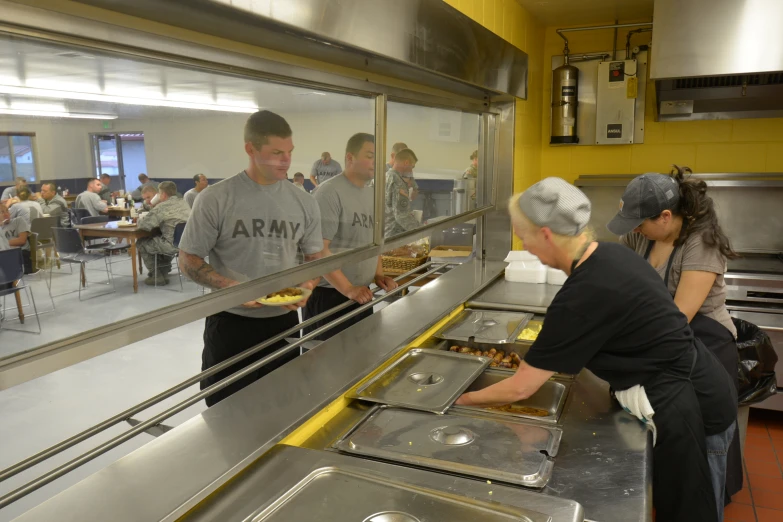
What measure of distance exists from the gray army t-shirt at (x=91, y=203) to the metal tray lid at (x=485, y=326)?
1.38 meters

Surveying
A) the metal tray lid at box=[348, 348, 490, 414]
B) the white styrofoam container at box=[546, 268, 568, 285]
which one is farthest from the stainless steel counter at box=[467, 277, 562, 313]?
the metal tray lid at box=[348, 348, 490, 414]

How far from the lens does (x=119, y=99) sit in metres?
1.17

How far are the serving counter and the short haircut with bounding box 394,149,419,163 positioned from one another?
920mm

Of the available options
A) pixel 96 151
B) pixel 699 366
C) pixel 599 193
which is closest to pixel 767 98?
pixel 599 193

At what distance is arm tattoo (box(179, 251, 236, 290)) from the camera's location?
1383 millimetres

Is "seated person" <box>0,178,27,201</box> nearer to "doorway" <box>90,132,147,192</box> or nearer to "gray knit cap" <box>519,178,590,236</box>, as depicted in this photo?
"doorway" <box>90,132,147,192</box>

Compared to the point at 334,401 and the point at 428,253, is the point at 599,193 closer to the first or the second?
the point at 428,253

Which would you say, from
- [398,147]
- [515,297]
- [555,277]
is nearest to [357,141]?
[398,147]

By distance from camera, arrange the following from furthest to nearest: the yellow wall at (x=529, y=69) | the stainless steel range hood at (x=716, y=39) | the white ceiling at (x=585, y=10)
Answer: the white ceiling at (x=585, y=10) → the yellow wall at (x=529, y=69) → the stainless steel range hood at (x=716, y=39)

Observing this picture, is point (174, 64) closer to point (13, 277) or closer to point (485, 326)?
point (13, 277)

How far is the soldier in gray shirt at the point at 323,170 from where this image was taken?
1.76 m

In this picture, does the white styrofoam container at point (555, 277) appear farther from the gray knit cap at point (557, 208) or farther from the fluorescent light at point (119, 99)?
the fluorescent light at point (119, 99)

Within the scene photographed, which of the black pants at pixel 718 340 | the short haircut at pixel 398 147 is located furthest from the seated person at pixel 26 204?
the black pants at pixel 718 340

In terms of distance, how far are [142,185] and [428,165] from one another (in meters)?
1.52
